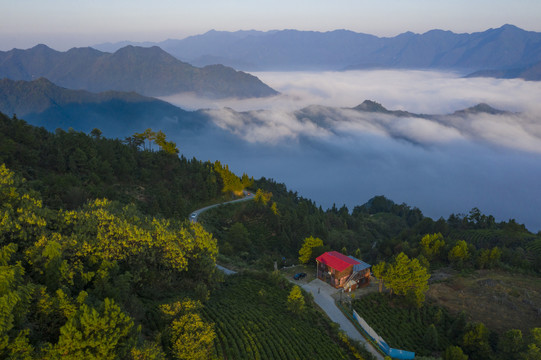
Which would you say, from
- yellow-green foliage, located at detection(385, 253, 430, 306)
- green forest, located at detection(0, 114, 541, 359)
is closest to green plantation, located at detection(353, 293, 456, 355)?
green forest, located at detection(0, 114, 541, 359)

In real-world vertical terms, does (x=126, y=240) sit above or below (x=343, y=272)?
above

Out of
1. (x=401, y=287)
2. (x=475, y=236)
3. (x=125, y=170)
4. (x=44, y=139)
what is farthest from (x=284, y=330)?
(x=475, y=236)

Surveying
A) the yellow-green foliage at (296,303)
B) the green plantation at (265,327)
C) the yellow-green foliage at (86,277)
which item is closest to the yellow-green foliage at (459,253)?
the green plantation at (265,327)

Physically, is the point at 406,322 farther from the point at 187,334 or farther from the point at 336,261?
the point at 187,334

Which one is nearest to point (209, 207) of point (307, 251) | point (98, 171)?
point (98, 171)

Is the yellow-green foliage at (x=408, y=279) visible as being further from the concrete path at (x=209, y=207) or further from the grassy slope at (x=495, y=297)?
the concrete path at (x=209, y=207)

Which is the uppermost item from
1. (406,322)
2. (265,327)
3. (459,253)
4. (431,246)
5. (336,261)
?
(265,327)

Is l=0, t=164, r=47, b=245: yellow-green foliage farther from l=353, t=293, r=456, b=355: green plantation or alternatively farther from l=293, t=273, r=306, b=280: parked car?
l=353, t=293, r=456, b=355: green plantation

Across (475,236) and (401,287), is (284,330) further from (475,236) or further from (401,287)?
(475,236)
